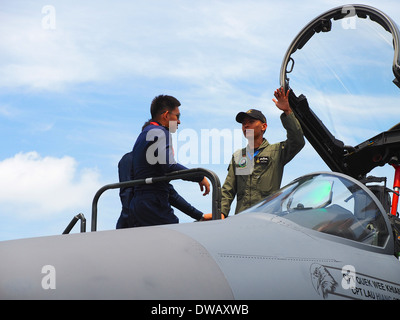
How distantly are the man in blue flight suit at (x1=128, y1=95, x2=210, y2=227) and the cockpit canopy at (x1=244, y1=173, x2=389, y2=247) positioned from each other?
159 centimetres

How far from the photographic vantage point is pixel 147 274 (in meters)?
2.41

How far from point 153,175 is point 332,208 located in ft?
8.13

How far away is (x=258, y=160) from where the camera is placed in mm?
6422

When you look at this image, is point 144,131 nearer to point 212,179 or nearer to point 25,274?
point 212,179

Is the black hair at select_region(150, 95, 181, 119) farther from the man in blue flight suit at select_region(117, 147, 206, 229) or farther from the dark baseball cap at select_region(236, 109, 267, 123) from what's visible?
the dark baseball cap at select_region(236, 109, 267, 123)

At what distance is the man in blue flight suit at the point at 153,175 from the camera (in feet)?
18.4

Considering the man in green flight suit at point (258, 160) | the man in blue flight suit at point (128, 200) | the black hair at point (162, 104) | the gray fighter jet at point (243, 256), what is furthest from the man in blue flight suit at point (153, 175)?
the gray fighter jet at point (243, 256)

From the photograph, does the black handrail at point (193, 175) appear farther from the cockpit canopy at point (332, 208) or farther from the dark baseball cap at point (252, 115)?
the dark baseball cap at point (252, 115)

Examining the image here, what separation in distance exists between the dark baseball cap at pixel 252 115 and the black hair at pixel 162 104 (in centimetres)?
85
